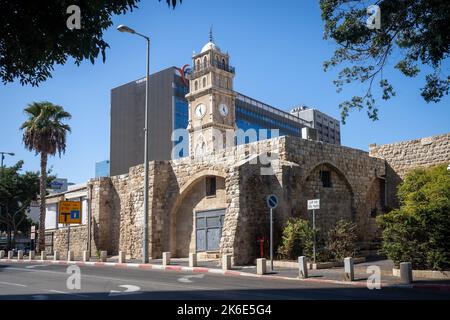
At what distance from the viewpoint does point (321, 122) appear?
456 ft

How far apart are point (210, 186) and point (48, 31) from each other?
54.3 ft

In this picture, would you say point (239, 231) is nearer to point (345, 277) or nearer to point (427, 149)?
point (345, 277)

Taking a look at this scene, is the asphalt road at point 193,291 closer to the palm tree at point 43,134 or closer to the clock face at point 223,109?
the palm tree at point 43,134

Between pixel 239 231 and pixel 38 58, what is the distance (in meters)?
12.9

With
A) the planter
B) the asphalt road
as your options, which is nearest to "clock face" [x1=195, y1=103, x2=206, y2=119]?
the asphalt road

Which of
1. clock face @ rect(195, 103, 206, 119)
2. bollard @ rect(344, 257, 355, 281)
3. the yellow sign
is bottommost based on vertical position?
bollard @ rect(344, 257, 355, 281)

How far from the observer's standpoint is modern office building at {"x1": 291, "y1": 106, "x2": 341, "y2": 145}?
133 m

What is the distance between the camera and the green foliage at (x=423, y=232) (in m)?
14.3

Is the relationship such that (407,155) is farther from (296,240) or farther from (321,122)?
(321,122)

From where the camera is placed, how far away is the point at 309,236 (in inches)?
730

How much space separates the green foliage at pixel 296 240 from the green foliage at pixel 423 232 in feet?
11.4

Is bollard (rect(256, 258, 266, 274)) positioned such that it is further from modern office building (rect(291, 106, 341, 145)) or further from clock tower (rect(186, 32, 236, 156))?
modern office building (rect(291, 106, 341, 145))

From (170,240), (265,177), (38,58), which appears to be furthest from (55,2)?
(170,240)

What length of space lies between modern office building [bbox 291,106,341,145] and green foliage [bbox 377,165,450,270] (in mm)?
115786
